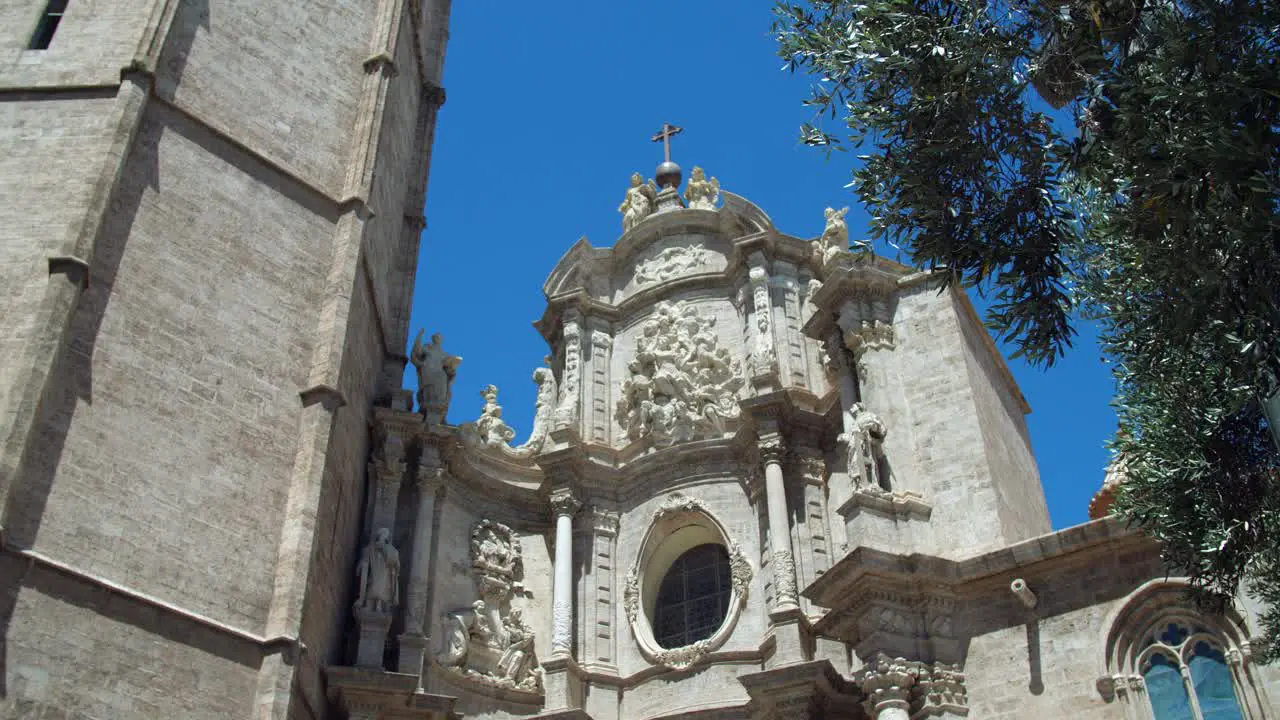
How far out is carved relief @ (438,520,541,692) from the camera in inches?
689

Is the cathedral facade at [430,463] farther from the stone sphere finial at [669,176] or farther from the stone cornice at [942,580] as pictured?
the stone sphere finial at [669,176]

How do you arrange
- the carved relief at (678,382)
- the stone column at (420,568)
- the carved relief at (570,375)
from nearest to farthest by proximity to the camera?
the stone column at (420,568), the carved relief at (678,382), the carved relief at (570,375)

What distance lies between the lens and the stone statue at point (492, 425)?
2012 centimetres

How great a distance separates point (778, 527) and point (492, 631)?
4339 millimetres

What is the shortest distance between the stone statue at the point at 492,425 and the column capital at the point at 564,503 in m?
1.55

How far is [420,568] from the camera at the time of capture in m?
17.8

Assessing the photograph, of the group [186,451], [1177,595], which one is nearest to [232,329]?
[186,451]

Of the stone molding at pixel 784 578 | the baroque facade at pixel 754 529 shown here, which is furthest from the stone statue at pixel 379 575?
the stone molding at pixel 784 578

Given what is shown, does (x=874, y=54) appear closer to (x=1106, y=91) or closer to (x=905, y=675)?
(x=1106, y=91)

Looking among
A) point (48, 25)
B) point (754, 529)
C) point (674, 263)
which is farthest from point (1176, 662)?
point (48, 25)

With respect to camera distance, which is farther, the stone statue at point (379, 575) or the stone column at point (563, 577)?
the stone column at point (563, 577)

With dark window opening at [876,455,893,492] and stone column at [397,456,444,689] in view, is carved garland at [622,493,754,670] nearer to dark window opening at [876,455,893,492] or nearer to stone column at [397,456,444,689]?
stone column at [397,456,444,689]

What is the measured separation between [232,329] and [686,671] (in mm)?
7564

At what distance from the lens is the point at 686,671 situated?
17.3 m
